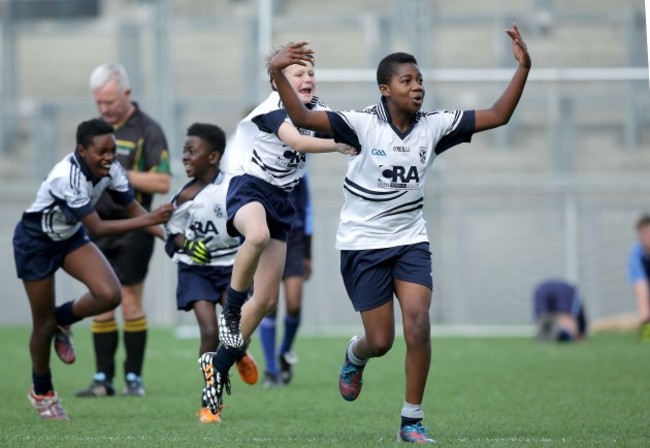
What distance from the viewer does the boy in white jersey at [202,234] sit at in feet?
27.6

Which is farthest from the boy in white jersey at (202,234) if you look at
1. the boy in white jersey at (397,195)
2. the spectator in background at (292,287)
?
the spectator in background at (292,287)

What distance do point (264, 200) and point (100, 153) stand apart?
1.18 meters

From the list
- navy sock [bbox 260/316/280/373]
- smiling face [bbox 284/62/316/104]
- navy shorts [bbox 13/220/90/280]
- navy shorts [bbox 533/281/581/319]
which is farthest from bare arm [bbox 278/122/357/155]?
navy shorts [bbox 533/281/581/319]

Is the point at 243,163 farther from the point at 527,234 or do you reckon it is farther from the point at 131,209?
the point at 527,234

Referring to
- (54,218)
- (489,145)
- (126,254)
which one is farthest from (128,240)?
(489,145)

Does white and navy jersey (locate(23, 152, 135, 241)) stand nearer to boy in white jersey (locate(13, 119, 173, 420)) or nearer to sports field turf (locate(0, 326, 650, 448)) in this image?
boy in white jersey (locate(13, 119, 173, 420))

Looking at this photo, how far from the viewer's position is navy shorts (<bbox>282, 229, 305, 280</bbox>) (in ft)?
34.5

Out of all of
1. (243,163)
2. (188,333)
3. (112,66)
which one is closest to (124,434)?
(243,163)

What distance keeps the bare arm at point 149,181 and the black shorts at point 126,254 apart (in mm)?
398

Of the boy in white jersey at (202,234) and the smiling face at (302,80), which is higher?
the smiling face at (302,80)

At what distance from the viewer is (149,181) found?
9.44 meters

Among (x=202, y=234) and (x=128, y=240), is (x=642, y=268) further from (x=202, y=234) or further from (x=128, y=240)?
(x=202, y=234)

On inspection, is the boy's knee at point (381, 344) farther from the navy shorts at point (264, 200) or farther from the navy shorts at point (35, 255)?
the navy shorts at point (35, 255)

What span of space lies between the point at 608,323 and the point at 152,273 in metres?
6.31
